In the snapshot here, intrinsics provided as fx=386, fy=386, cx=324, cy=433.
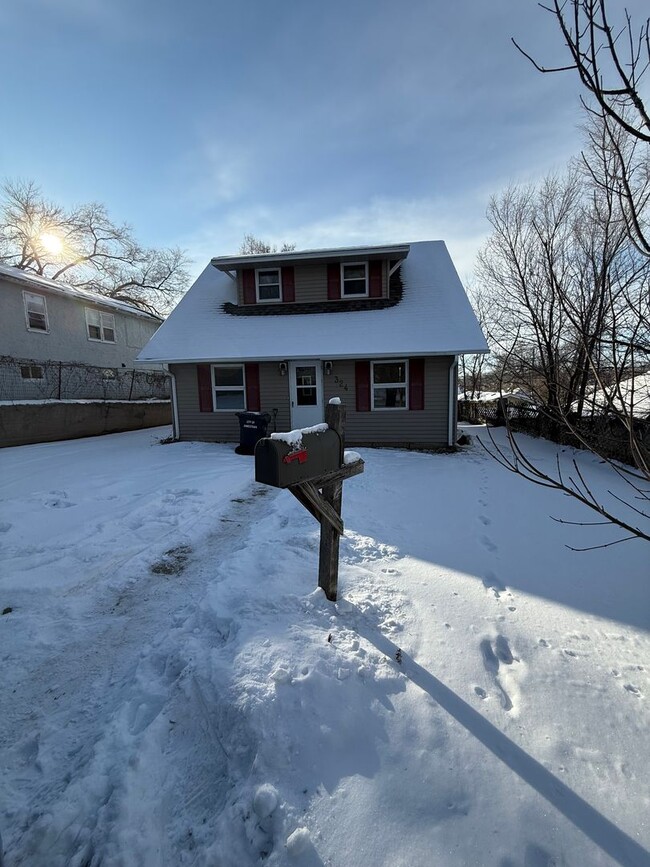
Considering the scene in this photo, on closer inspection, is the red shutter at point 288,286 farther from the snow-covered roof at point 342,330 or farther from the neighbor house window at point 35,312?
the neighbor house window at point 35,312

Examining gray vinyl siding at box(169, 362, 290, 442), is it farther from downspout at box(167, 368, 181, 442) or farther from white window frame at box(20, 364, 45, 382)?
white window frame at box(20, 364, 45, 382)

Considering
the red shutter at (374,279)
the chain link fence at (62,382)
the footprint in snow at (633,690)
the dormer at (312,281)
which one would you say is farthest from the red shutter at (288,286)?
the footprint in snow at (633,690)

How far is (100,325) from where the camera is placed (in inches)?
652

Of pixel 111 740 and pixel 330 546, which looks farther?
pixel 330 546

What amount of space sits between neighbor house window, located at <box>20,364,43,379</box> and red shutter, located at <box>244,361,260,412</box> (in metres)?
6.67

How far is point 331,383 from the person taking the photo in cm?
1034

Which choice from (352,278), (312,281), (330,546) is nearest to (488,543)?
(330,546)

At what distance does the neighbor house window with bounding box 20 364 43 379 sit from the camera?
38.5 ft

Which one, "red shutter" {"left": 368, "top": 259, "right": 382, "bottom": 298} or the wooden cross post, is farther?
"red shutter" {"left": 368, "top": 259, "right": 382, "bottom": 298}

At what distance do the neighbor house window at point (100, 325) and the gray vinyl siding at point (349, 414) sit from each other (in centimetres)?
804

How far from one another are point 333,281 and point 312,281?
24.1 inches

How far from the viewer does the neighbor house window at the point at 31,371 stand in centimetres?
1174

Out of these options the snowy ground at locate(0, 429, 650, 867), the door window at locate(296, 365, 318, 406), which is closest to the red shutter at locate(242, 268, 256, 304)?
the door window at locate(296, 365, 318, 406)

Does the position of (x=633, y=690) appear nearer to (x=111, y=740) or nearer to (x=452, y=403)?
(x=111, y=740)
